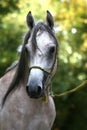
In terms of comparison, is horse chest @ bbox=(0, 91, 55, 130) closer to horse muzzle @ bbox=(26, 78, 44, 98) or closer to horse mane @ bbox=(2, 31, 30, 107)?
horse mane @ bbox=(2, 31, 30, 107)

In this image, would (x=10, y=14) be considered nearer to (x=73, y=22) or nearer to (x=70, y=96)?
(x=73, y=22)

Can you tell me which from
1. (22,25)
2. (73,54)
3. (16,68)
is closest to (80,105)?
(73,54)

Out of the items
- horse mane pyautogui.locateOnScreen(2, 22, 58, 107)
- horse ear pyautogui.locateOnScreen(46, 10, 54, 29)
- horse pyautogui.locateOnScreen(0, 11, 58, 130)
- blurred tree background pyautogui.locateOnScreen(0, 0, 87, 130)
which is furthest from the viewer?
blurred tree background pyautogui.locateOnScreen(0, 0, 87, 130)

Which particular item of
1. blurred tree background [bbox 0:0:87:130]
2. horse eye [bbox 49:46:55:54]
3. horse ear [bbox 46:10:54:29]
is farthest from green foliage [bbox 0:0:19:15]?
horse eye [bbox 49:46:55:54]

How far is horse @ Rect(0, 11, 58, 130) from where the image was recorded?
16.0 ft

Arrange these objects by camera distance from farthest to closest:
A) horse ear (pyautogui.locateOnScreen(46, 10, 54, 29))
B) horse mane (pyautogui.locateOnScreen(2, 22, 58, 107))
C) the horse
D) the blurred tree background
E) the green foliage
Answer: the blurred tree background
the green foliage
horse ear (pyautogui.locateOnScreen(46, 10, 54, 29))
horse mane (pyautogui.locateOnScreen(2, 22, 58, 107))
the horse

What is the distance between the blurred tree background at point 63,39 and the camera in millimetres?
13992

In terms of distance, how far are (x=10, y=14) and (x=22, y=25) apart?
0.47 metres

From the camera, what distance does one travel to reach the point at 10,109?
5156mm

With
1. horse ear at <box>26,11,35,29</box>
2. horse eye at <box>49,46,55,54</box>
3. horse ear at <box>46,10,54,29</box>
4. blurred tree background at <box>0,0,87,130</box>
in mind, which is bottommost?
blurred tree background at <box>0,0,87,130</box>

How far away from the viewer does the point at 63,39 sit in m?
14.8

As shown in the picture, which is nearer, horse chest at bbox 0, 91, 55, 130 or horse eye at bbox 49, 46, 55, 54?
horse eye at bbox 49, 46, 55, 54

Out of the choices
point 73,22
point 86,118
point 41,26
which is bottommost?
point 86,118

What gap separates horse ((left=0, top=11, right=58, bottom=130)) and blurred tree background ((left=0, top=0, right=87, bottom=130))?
8.46 m
